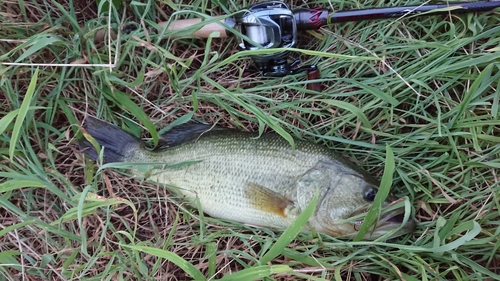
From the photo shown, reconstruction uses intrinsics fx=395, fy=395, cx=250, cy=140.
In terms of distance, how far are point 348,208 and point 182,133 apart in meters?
1.20

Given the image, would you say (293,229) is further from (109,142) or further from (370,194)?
(109,142)

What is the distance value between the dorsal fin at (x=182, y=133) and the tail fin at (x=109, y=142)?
0.61ft

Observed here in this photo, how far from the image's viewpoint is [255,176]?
2.42m

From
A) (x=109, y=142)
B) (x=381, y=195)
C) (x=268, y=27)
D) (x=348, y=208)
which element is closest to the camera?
(x=381, y=195)

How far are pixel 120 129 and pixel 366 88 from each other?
1.65 m

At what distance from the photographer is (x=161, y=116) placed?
9.27 ft

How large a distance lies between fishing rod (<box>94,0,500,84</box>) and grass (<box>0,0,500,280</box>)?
0.12 meters

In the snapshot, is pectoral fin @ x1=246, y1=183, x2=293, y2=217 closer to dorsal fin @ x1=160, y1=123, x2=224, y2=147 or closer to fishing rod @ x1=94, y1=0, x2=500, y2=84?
dorsal fin @ x1=160, y1=123, x2=224, y2=147

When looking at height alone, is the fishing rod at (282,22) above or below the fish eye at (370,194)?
above

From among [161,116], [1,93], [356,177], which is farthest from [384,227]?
[1,93]

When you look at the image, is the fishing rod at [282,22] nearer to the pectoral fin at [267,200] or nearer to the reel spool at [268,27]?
the reel spool at [268,27]

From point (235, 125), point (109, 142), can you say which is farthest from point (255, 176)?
point (109, 142)

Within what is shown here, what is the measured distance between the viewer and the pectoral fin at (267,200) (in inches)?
92.7

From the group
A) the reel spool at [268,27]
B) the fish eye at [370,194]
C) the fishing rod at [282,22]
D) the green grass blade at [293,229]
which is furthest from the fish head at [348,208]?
the reel spool at [268,27]
